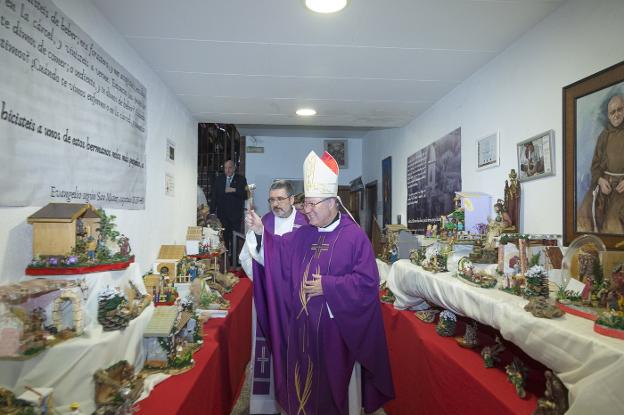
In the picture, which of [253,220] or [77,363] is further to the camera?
[253,220]

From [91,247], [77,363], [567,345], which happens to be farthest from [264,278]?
[567,345]

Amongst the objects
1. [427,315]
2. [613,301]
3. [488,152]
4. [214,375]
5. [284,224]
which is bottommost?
[214,375]

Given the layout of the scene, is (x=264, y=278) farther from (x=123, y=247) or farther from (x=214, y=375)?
(x=123, y=247)

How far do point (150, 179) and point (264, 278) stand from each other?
5.29 ft

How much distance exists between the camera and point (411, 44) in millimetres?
3219

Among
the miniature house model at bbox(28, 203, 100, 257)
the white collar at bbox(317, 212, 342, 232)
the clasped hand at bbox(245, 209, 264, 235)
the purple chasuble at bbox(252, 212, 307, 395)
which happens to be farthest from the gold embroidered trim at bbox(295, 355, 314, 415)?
the miniature house model at bbox(28, 203, 100, 257)

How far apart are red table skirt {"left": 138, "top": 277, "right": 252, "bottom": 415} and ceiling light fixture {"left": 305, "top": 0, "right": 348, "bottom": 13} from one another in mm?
2251

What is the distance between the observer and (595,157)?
7.64 ft

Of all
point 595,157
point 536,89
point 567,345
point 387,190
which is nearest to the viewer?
point 567,345

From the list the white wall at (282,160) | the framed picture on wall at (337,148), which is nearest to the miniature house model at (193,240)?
the white wall at (282,160)

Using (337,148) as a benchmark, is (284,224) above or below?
below

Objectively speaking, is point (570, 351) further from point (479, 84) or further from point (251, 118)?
point (251, 118)

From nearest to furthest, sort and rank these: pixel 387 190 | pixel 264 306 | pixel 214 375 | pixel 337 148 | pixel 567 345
→ 1. pixel 567 345
2. pixel 214 375
3. pixel 264 306
4. pixel 387 190
5. pixel 337 148

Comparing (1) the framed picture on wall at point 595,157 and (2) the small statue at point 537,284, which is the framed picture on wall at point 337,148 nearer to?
(1) the framed picture on wall at point 595,157
